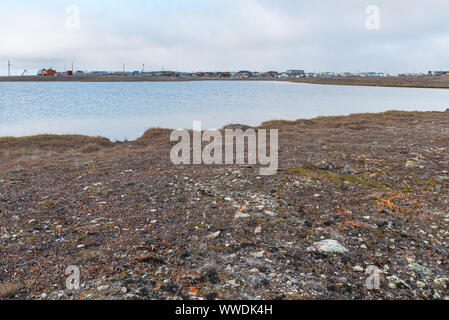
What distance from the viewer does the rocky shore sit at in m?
4.27

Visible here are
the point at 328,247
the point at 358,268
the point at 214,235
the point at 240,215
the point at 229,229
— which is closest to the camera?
the point at 358,268

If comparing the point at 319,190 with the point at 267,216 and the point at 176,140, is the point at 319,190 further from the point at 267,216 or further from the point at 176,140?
the point at 176,140

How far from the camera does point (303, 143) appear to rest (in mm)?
14469

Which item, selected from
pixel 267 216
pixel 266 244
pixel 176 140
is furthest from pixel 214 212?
pixel 176 140
